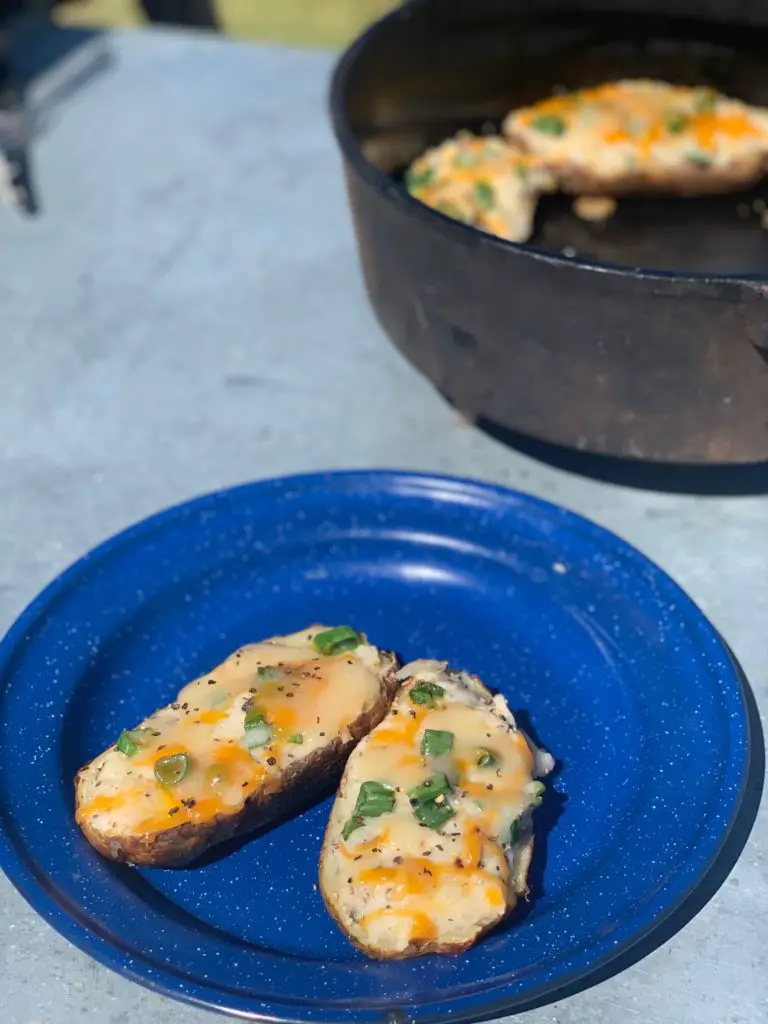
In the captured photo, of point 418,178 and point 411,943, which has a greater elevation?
point 418,178

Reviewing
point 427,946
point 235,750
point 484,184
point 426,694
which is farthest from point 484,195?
point 427,946

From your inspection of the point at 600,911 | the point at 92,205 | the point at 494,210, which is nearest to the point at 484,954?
the point at 600,911

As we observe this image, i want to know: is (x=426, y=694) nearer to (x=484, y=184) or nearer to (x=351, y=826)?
(x=351, y=826)

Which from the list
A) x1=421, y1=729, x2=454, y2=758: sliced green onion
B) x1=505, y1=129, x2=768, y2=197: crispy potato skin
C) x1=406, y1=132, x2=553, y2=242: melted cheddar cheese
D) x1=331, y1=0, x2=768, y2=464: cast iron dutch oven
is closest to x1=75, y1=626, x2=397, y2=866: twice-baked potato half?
x1=421, y1=729, x2=454, y2=758: sliced green onion

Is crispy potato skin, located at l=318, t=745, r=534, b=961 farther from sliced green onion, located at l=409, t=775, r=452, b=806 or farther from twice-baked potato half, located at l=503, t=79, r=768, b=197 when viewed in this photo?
twice-baked potato half, located at l=503, t=79, r=768, b=197

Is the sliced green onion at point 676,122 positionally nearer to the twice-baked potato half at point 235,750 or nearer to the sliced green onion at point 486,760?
the twice-baked potato half at point 235,750

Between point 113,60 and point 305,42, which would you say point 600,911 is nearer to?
point 113,60

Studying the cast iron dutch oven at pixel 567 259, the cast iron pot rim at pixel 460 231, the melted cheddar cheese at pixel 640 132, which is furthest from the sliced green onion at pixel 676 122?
the cast iron pot rim at pixel 460 231

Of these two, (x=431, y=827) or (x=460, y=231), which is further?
(x=460, y=231)

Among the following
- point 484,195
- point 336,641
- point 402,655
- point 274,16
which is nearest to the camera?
point 336,641
